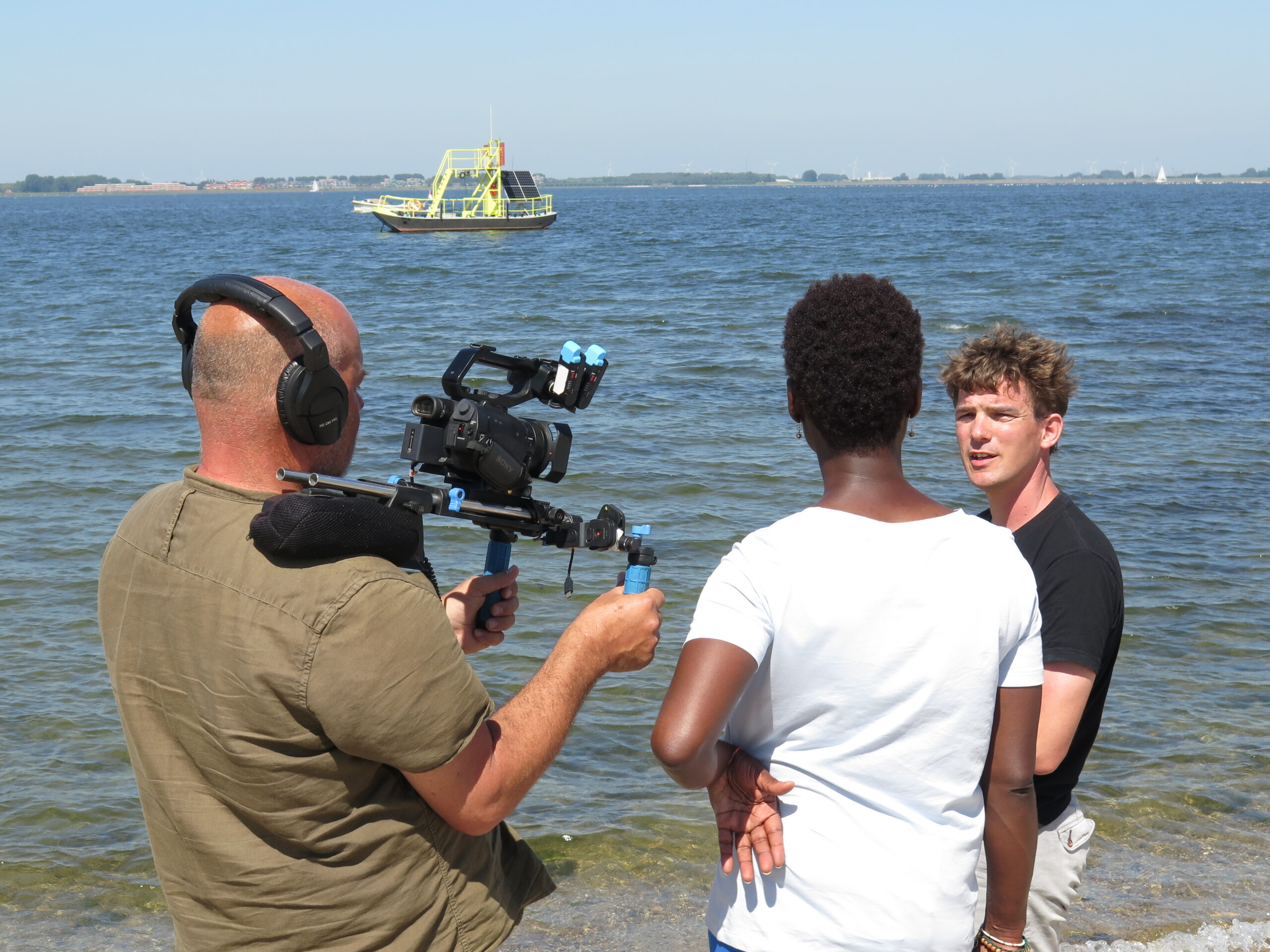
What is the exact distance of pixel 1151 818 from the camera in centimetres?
497

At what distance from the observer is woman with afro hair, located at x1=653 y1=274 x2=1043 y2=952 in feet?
6.32

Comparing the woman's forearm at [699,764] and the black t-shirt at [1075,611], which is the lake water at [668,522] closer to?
the black t-shirt at [1075,611]

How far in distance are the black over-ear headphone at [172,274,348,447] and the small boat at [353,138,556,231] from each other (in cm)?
6214

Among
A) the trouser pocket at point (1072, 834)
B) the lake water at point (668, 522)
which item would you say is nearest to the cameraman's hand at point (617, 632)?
the trouser pocket at point (1072, 834)

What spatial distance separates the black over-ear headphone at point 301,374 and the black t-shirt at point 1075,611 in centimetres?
157

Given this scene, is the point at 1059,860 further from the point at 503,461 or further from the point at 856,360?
the point at 503,461

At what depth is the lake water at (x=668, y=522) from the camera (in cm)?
451

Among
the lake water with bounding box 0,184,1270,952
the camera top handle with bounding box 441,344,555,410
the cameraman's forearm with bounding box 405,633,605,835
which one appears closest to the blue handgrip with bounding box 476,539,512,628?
the camera top handle with bounding box 441,344,555,410

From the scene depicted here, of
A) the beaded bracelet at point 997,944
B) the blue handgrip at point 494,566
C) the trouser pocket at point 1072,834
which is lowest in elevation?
the beaded bracelet at point 997,944

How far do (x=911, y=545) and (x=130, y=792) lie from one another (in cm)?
469

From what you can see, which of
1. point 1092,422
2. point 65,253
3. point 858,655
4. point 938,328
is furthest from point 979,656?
point 65,253

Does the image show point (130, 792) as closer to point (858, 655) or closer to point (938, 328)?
point (858, 655)

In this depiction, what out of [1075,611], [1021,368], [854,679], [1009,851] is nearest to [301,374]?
[854,679]

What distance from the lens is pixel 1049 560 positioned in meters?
2.64
